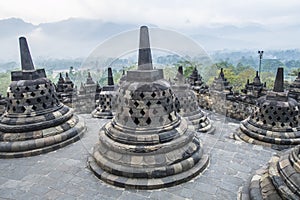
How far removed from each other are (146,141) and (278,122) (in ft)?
22.1

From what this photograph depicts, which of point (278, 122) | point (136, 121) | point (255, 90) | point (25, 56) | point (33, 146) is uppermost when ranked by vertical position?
point (25, 56)

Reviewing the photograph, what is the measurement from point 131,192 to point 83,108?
14348mm

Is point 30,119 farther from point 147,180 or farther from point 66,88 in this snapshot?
point 66,88

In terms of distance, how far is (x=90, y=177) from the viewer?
20.2 ft

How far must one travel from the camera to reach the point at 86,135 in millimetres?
8984

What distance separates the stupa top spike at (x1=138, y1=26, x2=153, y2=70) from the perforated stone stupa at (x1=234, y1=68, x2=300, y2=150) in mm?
6078

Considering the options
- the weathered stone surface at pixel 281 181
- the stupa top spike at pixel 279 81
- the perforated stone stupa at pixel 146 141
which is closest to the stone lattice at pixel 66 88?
the perforated stone stupa at pixel 146 141

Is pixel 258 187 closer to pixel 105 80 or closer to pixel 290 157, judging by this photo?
pixel 290 157

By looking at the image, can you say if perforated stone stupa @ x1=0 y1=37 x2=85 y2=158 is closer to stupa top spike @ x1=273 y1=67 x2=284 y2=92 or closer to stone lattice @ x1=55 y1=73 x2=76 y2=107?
stupa top spike @ x1=273 y1=67 x2=284 y2=92

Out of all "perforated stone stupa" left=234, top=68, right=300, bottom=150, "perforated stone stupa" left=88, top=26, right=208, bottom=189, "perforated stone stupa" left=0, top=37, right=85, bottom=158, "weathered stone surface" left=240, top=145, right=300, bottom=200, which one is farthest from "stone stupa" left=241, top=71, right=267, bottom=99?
"perforated stone stupa" left=0, top=37, right=85, bottom=158

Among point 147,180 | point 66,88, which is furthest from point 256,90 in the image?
point 66,88

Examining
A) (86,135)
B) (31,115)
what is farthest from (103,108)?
(31,115)

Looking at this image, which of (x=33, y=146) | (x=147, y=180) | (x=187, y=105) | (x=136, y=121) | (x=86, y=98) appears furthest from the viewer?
(x=86, y=98)

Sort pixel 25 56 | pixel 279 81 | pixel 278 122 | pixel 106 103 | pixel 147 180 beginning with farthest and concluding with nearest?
pixel 106 103 → pixel 278 122 → pixel 279 81 → pixel 25 56 → pixel 147 180
